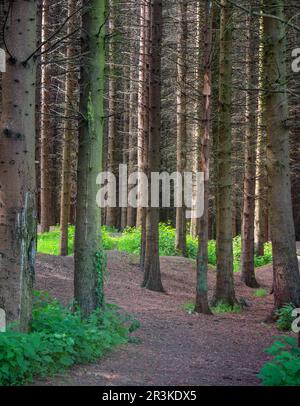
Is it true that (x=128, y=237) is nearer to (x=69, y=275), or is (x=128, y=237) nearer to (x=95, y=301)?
(x=69, y=275)

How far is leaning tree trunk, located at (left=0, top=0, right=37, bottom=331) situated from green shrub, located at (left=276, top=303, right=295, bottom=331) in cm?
611

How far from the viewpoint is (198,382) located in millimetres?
7074

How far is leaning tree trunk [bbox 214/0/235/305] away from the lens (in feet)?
45.0

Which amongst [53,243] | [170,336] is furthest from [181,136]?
[170,336]

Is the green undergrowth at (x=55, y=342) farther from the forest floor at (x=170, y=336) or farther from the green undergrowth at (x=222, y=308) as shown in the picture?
the green undergrowth at (x=222, y=308)

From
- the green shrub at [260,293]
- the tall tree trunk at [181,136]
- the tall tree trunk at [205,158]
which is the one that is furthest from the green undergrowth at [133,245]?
the tall tree trunk at [205,158]

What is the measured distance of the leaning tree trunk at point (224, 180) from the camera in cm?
1370

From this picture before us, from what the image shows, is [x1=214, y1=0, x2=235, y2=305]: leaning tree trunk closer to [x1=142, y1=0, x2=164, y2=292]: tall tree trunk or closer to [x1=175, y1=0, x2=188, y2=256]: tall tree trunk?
[x1=142, y1=0, x2=164, y2=292]: tall tree trunk

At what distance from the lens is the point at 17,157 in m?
6.54

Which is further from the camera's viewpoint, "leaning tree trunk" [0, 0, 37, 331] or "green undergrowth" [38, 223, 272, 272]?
"green undergrowth" [38, 223, 272, 272]

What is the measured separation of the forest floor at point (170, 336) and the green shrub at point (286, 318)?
6.6 inches

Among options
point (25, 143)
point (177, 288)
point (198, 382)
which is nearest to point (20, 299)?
point (25, 143)

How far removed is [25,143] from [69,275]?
8439 mm

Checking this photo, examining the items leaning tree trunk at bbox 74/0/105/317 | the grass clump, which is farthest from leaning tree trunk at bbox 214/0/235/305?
the grass clump
